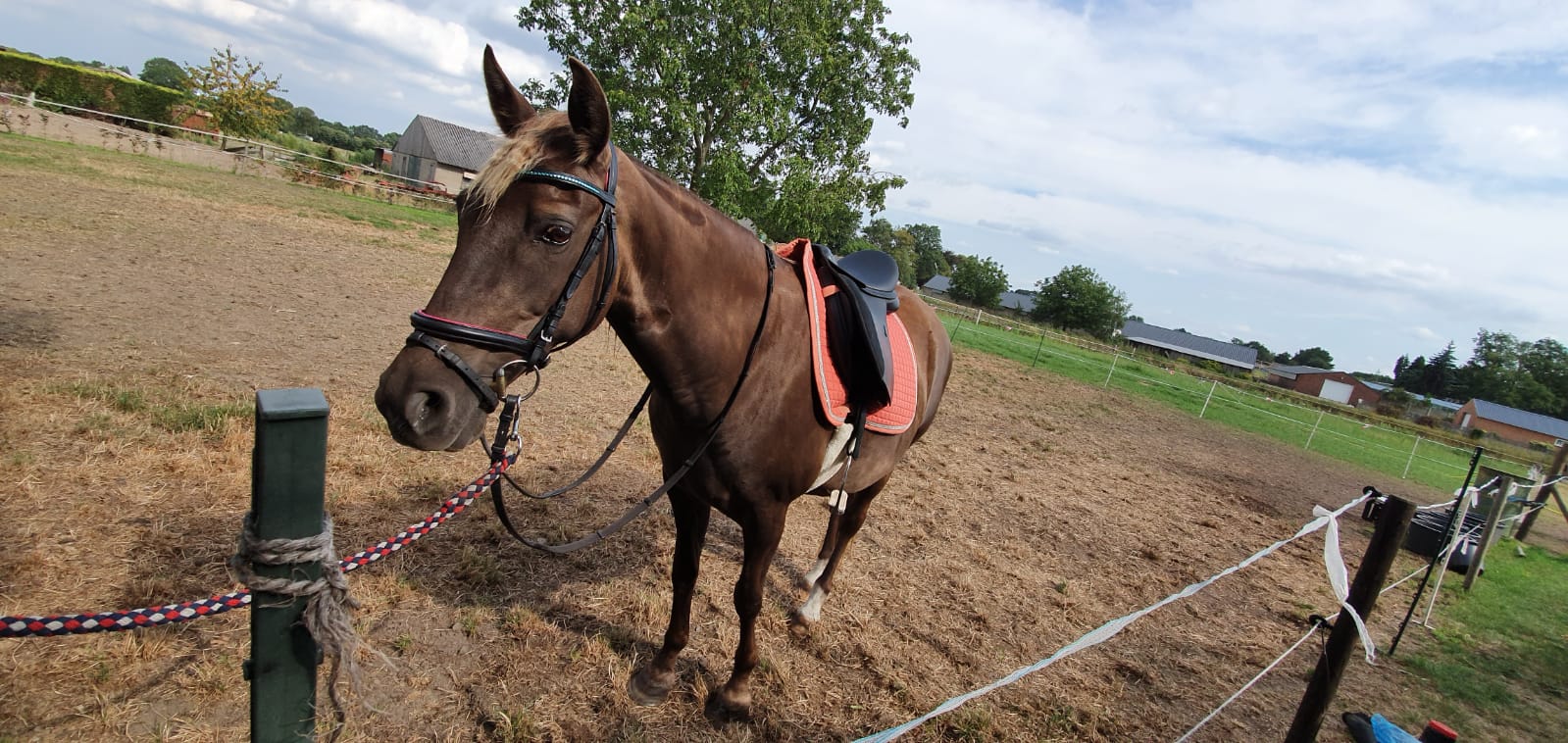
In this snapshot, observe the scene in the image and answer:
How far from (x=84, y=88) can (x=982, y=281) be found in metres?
69.2

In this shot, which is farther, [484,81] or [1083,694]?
[1083,694]

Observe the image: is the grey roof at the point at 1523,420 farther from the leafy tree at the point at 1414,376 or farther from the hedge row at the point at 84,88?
the hedge row at the point at 84,88

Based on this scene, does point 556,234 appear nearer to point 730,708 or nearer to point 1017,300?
point 730,708

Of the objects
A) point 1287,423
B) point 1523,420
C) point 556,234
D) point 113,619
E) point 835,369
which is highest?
point 556,234

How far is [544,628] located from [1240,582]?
18.8 feet

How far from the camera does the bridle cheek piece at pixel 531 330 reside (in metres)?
1.52

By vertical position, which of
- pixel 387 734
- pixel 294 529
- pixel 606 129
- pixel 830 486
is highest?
pixel 606 129

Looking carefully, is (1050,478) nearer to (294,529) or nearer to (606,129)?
(606,129)

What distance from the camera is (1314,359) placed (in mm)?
117125

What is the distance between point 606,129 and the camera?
1.67 metres

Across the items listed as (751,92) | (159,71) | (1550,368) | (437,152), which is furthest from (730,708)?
(159,71)

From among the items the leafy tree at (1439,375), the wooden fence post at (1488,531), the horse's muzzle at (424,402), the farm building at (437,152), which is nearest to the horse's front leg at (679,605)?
the horse's muzzle at (424,402)

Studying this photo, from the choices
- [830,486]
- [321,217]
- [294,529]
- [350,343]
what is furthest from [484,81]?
[321,217]

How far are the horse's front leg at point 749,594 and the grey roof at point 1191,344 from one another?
275ft
